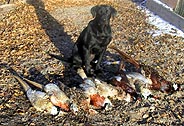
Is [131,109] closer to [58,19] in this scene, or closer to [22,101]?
[22,101]

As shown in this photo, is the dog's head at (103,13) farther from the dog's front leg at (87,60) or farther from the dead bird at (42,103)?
the dead bird at (42,103)

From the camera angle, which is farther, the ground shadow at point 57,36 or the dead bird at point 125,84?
the ground shadow at point 57,36

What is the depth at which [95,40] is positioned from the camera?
16.6ft

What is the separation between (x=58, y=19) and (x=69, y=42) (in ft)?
5.03

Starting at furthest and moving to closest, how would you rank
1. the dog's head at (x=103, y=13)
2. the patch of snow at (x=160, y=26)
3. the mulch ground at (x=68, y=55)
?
the patch of snow at (x=160, y=26)
the dog's head at (x=103, y=13)
the mulch ground at (x=68, y=55)

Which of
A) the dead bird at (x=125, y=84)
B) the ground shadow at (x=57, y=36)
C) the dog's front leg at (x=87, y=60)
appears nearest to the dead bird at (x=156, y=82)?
the dead bird at (x=125, y=84)

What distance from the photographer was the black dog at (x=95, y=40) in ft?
16.1

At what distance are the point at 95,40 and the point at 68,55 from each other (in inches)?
45.8

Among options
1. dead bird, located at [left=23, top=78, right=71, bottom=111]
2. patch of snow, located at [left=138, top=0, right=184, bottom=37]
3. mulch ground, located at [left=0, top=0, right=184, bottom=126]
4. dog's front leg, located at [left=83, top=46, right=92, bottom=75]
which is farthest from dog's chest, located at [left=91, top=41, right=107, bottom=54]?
patch of snow, located at [left=138, top=0, right=184, bottom=37]

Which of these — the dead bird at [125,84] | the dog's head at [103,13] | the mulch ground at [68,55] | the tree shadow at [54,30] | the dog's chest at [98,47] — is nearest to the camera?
the mulch ground at [68,55]

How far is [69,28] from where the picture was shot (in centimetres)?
745

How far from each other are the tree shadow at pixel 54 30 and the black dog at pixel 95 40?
745 mm

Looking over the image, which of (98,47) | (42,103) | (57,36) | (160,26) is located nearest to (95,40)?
(98,47)

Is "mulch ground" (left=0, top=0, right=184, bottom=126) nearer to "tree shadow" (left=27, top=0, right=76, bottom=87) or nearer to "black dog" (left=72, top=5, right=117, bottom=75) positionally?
"tree shadow" (left=27, top=0, right=76, bottom=87)
